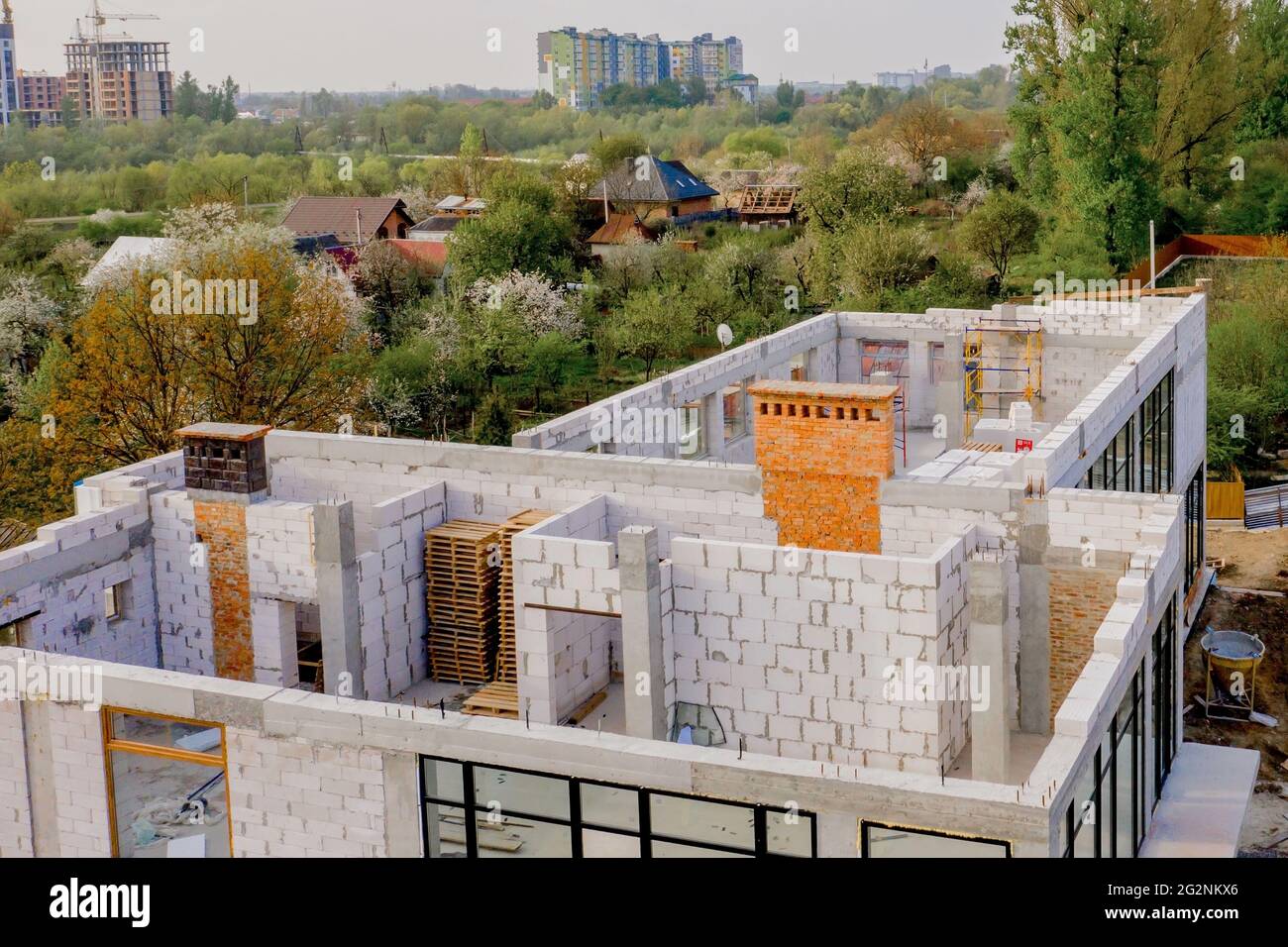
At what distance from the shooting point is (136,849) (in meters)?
19.5

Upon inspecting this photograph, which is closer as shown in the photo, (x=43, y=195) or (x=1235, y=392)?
(x=1235, y=392)

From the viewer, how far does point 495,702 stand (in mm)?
21516

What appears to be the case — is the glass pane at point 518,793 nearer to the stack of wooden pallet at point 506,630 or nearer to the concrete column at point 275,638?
the stack of wooden pallet at point 506,630

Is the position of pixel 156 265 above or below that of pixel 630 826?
above

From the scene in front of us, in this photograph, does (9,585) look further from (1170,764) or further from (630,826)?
(1170,764)

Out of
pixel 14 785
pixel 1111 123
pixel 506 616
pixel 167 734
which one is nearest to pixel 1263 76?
pixel 1111 123

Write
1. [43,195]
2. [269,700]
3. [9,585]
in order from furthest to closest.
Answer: [43,195] → [9,585] → [269,700]

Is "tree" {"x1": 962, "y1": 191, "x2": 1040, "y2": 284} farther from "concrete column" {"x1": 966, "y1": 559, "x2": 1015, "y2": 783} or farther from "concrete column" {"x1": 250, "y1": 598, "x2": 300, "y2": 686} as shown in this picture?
"concrete column" {"x1": 966, "y1": 559, "x2": 1015, "y2": 783}

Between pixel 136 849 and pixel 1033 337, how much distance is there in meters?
22.0

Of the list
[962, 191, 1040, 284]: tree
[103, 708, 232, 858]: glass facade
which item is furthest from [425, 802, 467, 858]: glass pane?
[962, 191, 1040, 284]: tree

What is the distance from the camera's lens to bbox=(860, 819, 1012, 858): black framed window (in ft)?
46.8
